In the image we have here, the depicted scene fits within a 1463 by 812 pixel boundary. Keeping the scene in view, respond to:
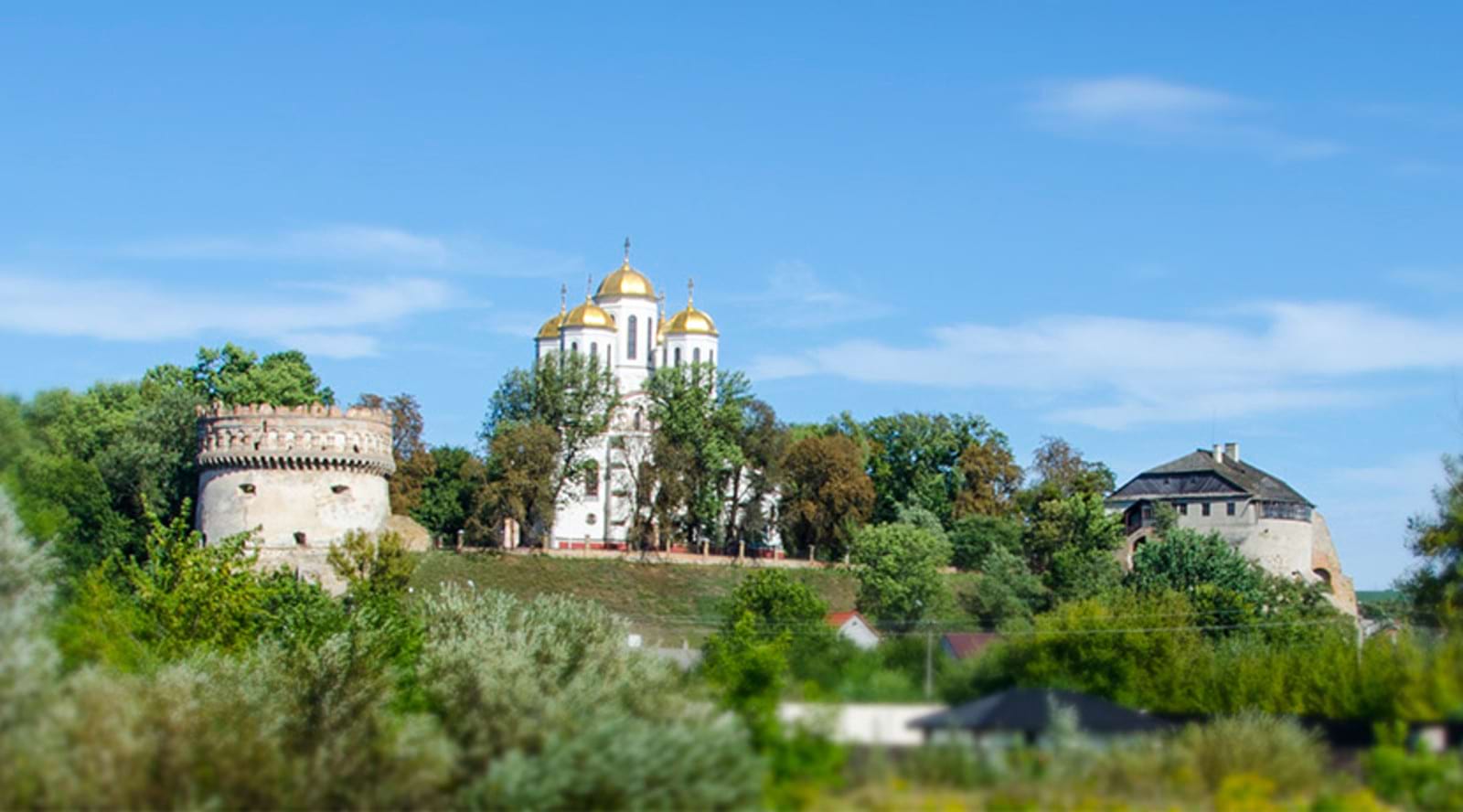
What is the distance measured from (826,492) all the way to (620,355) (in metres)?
19.4

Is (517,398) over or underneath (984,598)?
over

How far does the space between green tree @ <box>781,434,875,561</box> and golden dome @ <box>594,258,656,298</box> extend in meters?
19.0

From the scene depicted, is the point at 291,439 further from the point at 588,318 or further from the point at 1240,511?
the point at 1240,511

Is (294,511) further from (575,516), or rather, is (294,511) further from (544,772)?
(544,772)

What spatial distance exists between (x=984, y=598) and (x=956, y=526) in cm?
1295

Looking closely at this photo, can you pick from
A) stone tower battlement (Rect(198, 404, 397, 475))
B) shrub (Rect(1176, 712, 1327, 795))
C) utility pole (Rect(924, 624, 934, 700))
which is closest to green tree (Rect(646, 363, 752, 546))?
stone tower battlement (Rect(198, 404, 397, 475))

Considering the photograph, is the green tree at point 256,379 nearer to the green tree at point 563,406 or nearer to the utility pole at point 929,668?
the green tree at point 563,406

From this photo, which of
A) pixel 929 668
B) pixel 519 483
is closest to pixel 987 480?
pixel 519 483

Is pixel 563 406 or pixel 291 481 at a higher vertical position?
pixel 563 406

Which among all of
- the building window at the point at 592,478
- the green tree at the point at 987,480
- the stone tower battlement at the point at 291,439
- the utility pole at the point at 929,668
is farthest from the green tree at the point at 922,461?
the utility pole at the point at 929,668

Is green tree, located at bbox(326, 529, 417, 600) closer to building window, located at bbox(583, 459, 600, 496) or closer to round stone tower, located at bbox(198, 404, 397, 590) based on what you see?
round stone tower, located at bbox(198, 404, 397, 590)

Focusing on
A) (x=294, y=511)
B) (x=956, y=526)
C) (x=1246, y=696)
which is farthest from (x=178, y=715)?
(x=956, y=526)

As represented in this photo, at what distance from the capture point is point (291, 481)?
67375mm

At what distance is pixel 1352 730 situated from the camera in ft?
109
